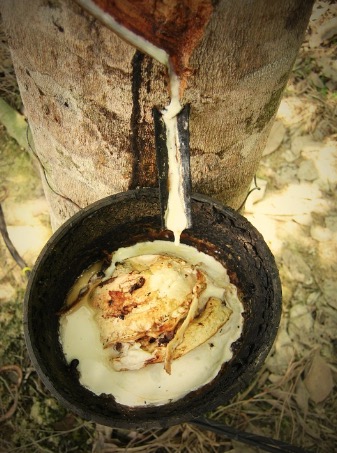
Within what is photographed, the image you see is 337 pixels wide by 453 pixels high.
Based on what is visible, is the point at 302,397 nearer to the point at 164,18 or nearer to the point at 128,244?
the point at 128,244

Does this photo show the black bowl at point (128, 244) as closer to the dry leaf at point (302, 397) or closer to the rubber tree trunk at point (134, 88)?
the rubber tree trunk at point (134, 88)

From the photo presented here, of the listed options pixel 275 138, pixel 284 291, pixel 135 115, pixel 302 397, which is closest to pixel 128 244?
pixel 135 115

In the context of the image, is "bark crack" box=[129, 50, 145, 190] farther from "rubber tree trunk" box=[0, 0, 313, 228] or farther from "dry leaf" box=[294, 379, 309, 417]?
"dry leaf" box=[294, 379, 309, 417]

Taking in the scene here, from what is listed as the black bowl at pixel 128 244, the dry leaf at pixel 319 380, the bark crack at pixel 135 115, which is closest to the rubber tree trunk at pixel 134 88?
the bark crack at pixel 135 115

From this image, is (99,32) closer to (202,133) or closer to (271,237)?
(202,133)

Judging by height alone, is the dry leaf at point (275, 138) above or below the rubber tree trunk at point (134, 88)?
below

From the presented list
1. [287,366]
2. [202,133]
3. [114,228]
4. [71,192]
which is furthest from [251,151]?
[287,366]

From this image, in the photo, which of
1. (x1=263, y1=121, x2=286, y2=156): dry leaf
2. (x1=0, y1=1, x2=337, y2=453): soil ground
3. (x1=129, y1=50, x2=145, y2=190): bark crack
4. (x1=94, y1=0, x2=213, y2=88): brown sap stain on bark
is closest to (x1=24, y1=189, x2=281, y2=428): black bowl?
(x1=129, y1=50, x2=145, y2=190): bark crack
